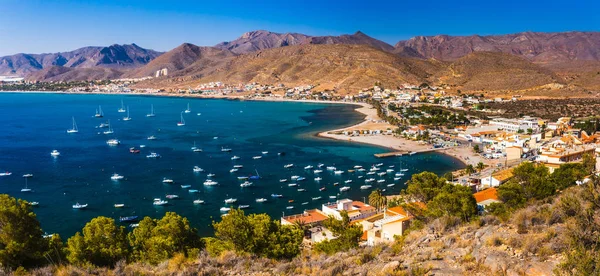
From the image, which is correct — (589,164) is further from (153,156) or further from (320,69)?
(320,69)

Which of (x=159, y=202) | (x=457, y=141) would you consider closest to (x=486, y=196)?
(x=159, y=202)

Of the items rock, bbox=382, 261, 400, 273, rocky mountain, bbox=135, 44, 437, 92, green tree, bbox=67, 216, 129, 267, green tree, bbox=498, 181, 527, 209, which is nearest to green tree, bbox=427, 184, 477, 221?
green tree, bbox=498, 181, 527, 209

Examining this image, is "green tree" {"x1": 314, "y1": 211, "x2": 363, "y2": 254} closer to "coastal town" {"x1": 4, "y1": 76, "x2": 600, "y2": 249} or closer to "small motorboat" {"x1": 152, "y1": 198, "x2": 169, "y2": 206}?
"coastal town" {"x1": 4, "y1": 76, "x2": 600, "y2": 249}

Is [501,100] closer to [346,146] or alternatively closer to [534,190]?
[346,146]

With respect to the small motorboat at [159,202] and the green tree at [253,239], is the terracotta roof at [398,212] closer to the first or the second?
the green tree at [253,239]

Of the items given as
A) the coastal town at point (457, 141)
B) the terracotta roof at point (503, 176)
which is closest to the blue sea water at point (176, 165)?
the coastal town at point (457, 141)

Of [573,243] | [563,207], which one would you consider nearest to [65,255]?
[573,243]
